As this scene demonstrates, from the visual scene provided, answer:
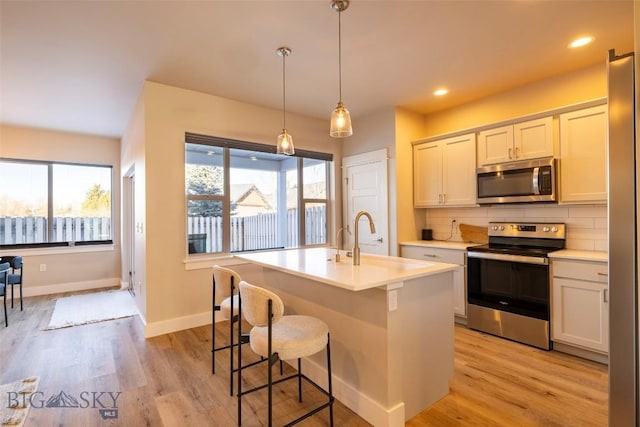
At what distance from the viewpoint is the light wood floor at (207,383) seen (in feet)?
6.59

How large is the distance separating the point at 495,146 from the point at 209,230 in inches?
140

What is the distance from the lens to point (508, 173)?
3.48 meters

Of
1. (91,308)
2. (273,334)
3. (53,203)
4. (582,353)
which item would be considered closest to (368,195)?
(582,353)

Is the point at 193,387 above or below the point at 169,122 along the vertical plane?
below

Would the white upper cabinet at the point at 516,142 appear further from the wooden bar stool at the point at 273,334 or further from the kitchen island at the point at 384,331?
the wooden bar stool at the point at 273,334

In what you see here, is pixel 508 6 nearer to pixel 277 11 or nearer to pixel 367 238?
pixel 277 11

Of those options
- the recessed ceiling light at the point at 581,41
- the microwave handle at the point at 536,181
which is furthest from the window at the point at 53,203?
the recessed ceiling light at the point at 581,41

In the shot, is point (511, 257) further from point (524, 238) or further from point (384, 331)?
point (384, 331)

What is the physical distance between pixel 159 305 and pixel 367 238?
284cm

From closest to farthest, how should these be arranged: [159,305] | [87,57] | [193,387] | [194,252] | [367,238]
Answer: [193,387] → [87,57] → [159,305] → [194,252] → [367,238]

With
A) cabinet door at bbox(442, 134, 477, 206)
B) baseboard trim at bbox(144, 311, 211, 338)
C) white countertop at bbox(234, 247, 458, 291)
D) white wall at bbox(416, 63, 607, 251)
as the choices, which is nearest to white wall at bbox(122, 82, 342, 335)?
baseboard trim at bbox(144, 311, 211, 338)

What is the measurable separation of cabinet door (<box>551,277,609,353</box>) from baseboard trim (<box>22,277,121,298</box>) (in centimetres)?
654

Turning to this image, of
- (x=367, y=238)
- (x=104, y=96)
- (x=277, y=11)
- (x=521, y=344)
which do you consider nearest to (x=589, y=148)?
(x=521, y=344)

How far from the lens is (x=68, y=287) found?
5363 millimetres
